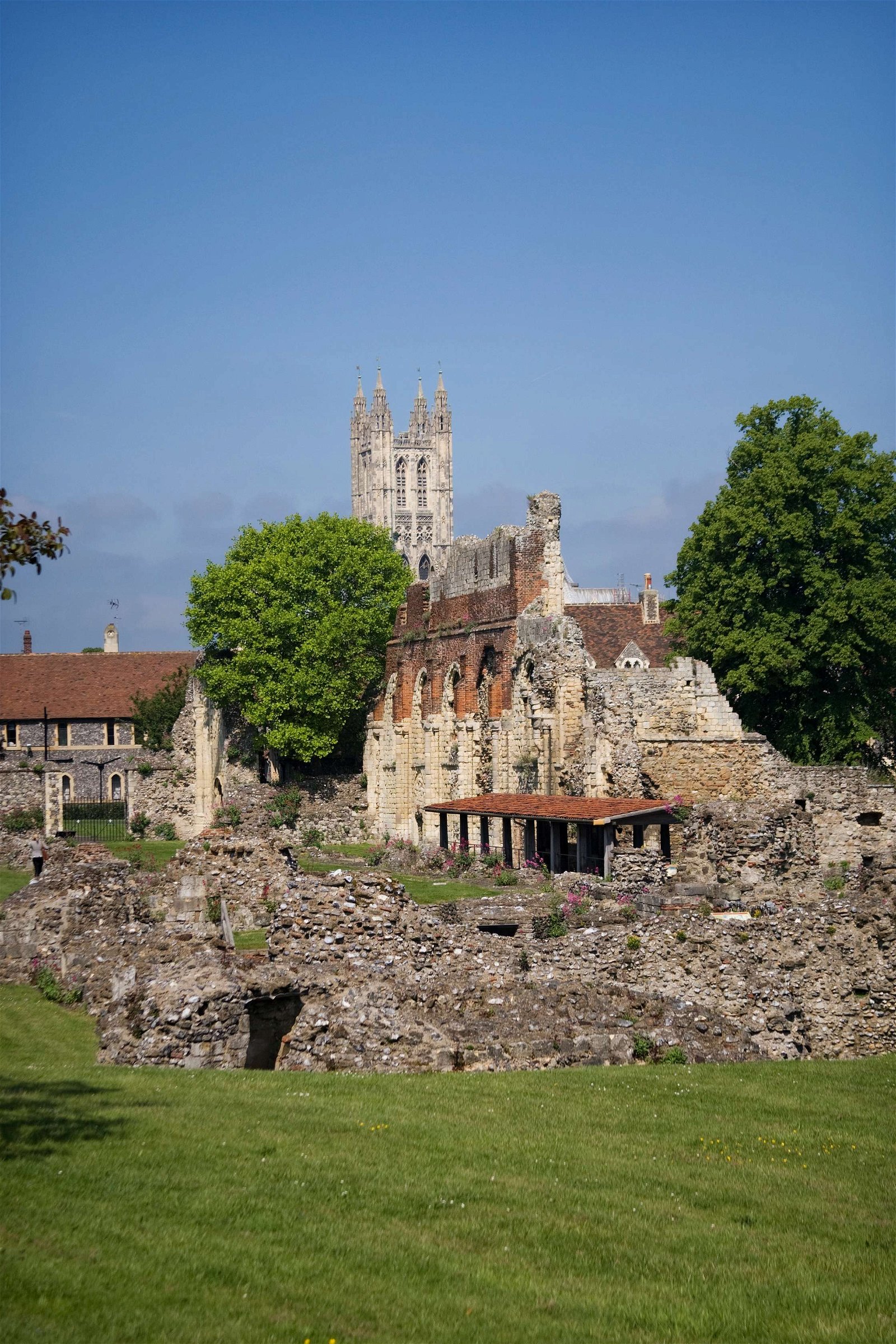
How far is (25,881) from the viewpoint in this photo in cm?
3105

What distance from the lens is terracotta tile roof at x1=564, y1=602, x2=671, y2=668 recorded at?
59.6 metres

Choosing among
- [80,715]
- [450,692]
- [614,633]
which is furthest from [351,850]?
[80,715]

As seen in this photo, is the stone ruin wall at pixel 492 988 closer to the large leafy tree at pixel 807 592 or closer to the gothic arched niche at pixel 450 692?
the large leafy tree at pixel 807 592

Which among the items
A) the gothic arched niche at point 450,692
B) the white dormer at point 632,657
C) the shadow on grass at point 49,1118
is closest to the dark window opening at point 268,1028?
the shadow on grass at point 49,1118

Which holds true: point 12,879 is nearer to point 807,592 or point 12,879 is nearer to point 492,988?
point 492,988

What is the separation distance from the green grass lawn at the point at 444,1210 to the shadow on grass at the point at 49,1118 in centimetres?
4

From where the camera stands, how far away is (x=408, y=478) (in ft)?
563

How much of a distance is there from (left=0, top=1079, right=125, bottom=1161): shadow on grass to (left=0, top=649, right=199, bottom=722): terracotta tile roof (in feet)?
170

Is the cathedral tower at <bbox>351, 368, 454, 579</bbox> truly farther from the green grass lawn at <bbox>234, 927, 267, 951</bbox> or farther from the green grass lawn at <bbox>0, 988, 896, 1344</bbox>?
the green grass lawn at <bbox>0, 988, 896, 1344</bbox>

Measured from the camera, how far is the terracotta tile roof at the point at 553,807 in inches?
953

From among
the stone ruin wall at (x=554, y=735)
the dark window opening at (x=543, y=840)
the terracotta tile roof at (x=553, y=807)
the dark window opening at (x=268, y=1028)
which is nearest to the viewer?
the dark window opening at (x=268, y=1028)

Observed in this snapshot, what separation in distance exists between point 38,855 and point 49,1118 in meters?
20.4

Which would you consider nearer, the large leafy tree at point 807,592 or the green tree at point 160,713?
the large leafy tree at point 807,592

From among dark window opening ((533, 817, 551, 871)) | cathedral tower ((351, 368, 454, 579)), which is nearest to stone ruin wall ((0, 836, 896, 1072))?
dark window opening ((533, 817, 551, 871))
